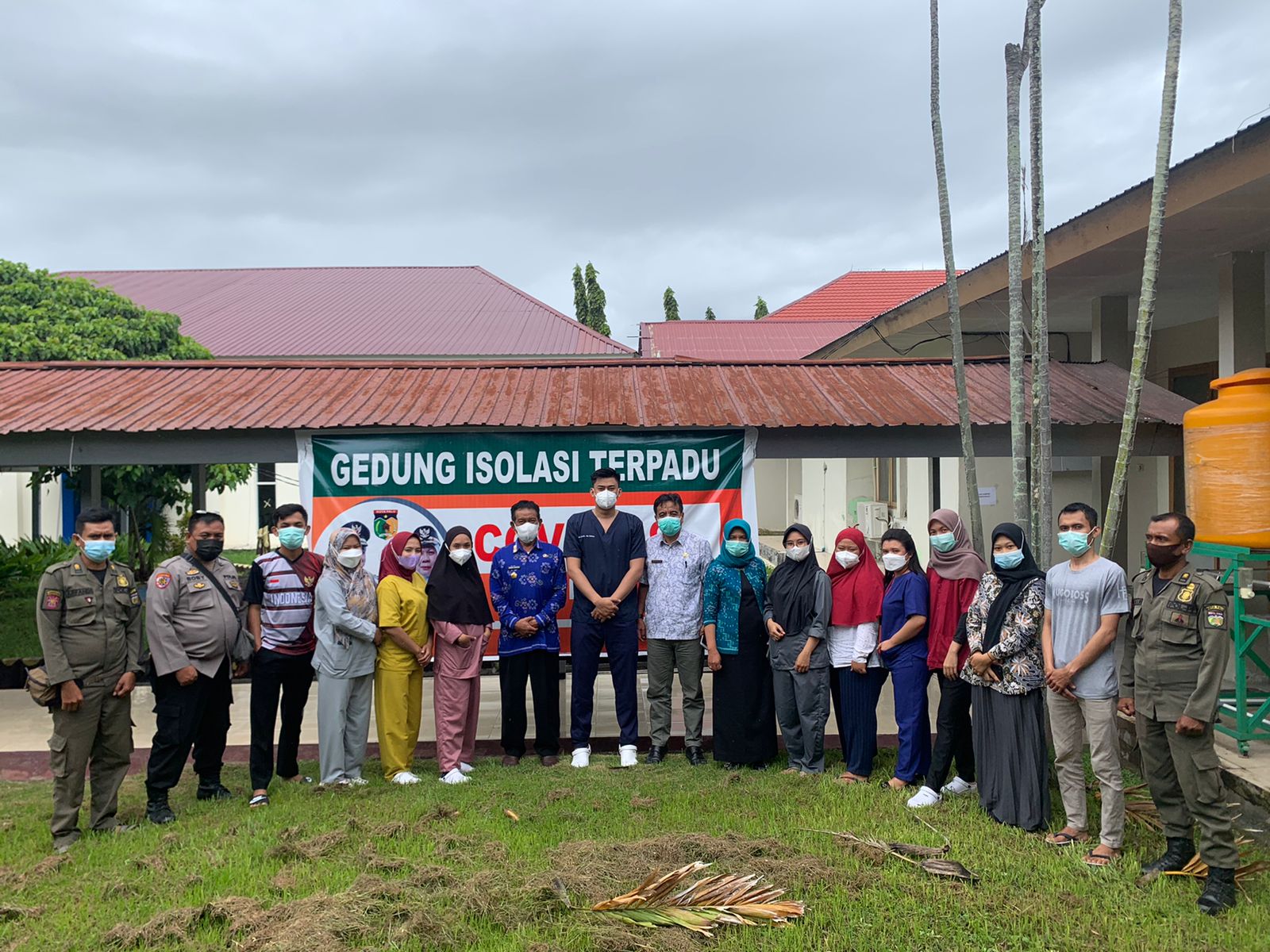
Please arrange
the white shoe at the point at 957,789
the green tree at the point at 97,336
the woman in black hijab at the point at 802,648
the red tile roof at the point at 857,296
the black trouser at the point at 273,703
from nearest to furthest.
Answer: the white shoe at the point at 957,789 → the black trouser at the point at 273,703 → the woman in black hijab at the point at 802,648 → the green tree at the point at 97,336 → the red tile roof at the point at 857,296

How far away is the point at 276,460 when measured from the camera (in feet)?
25.2

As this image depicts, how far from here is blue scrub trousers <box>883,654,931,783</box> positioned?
5.41m

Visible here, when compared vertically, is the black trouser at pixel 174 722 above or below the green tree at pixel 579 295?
below

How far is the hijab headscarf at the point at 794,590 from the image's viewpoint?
5734 mm

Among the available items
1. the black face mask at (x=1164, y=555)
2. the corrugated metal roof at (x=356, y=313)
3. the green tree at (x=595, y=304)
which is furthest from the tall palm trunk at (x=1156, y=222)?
the green tree at (x=595, y=304)

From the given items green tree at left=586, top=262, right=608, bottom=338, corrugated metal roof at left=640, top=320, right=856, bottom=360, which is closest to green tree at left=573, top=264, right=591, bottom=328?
green tree at left=586, top=262, right=608, bottom=338

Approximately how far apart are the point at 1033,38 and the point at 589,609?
4.38 m

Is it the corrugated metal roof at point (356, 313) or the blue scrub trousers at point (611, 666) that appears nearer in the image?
the blue scrub trousers at point (611, 666)

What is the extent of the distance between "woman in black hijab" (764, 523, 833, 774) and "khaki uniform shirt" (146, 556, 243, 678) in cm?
311

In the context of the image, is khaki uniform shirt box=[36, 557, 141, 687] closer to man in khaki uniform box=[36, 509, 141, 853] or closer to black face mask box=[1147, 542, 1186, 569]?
man in khaki uniform box=[36, 509, 141, 853]

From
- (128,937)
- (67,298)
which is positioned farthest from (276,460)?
(67,298)

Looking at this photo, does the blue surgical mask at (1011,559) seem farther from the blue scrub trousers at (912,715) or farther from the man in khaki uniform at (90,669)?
the man in khaki uniform at (90,669)

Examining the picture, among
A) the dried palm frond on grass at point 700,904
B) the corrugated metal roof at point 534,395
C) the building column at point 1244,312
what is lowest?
the dried palm frond on grass at point 700,904

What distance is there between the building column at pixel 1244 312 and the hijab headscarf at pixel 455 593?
20.3ft
